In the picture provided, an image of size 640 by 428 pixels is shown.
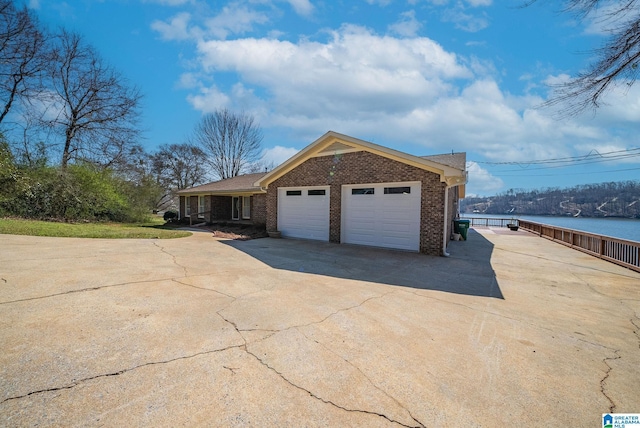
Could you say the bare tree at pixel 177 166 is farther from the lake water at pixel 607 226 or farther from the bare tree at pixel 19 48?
the lake water at pixel 607 226

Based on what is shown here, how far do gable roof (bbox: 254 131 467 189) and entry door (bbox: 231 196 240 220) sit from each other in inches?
258

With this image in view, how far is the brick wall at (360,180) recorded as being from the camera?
9195 millimetres

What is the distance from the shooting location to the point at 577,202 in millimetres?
38188

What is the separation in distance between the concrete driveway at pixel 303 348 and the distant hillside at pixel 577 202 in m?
37.2

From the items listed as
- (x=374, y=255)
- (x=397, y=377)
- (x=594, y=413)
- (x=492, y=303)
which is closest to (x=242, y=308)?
(x=397, y=377)

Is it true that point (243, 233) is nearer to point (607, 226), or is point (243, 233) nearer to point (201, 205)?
point (201, 205)

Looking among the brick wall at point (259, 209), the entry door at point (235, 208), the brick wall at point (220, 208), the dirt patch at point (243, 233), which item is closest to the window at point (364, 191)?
the dirt patch at point (243, 233)

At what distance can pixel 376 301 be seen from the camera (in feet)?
15.5

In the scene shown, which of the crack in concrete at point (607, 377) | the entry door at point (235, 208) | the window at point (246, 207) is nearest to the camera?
the crack in concrete at point (607, 377)

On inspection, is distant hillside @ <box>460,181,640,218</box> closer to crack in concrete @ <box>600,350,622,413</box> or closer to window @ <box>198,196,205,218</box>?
window @ <box>198,196,205,218</box>

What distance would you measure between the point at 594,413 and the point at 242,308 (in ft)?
12.7

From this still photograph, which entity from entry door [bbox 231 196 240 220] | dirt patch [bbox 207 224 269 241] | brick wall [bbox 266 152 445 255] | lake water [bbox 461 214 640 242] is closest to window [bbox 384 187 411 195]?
brick wall [bbox 266 152 445 255]

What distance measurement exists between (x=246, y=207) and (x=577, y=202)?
45.1m

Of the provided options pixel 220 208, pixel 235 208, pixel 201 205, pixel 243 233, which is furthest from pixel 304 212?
pixel 201 205
